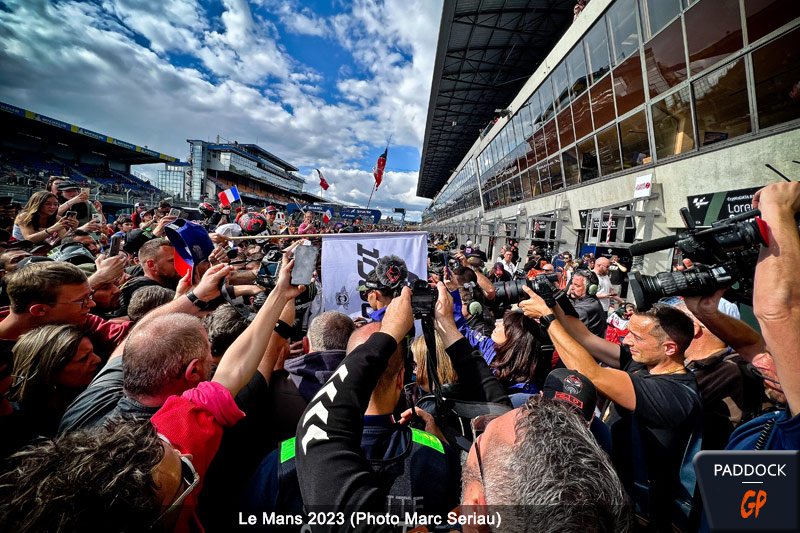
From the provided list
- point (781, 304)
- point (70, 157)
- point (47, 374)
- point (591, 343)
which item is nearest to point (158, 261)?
point (47, 374)

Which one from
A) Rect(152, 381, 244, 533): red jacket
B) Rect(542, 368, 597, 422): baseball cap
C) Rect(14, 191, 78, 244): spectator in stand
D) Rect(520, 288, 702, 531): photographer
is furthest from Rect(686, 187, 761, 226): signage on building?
Rect(14, 191, 78, 244): spectator in stand

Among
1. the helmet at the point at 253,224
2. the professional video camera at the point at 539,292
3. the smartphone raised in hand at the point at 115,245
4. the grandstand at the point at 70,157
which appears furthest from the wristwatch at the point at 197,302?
the grandstand at the point at 70,157

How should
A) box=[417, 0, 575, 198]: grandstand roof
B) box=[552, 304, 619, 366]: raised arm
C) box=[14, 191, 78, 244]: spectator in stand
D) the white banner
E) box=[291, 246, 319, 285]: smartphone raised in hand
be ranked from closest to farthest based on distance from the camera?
box=[291, 246, 319, 285]: smartphone raised in hand → box=[552, 304, 619, 366]: raised arm → the white banner → box=[14, 191, 78, 244]: spectator in stand → box=[417, 0, 575, 198]: grandstand roof

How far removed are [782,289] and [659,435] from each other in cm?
94

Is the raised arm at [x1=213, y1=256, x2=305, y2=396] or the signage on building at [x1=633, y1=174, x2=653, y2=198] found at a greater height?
the signage on building at [x1=633, y1=174, x2=653, y2=198]

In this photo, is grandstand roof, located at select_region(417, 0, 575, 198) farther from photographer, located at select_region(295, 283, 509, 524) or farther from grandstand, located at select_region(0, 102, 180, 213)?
grandstand, located at select_region(0, 102, 180, 213)

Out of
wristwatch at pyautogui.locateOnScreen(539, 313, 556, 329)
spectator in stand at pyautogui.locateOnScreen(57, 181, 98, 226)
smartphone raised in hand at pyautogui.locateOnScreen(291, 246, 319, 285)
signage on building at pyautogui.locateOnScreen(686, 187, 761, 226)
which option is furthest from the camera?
signage on building at pyautogui.locateOnScreen(686, 187, 761, 226)

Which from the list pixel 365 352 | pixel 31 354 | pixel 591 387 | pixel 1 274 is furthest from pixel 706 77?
pixel 1 274

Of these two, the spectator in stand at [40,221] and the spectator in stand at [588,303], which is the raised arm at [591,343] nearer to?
the spectator in stand at [588,303]

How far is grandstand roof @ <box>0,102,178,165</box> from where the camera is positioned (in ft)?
83.4

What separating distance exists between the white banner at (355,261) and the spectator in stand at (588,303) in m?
1.95

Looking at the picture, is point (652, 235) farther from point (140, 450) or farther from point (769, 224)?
point (140, 450)

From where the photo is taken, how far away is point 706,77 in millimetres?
6711

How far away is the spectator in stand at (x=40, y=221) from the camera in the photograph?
13.7 ft
